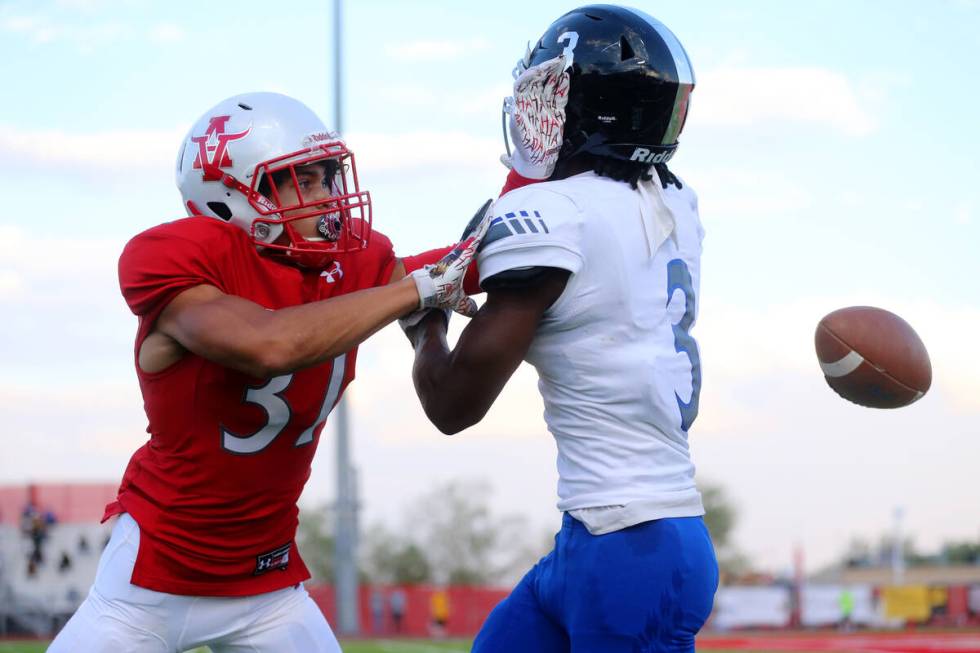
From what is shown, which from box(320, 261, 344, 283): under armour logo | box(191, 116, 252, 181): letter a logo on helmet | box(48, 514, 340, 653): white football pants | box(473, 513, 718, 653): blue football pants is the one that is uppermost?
box(191, 116, 252, 181): letter a logo on helmet

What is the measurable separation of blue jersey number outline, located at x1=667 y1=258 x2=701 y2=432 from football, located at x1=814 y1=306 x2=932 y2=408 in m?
0.48

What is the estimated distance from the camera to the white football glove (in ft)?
9.85

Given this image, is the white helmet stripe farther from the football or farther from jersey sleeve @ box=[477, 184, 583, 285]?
the football

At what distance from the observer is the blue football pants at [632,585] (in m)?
2.74

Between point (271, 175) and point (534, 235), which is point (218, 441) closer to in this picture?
point (271, 175)

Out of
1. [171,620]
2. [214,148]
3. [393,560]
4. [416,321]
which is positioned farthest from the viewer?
[393,560]

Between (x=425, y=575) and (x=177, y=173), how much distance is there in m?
Answer: 47.5

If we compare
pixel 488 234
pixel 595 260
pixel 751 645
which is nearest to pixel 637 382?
pixel 595 260

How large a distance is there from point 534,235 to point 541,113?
0.45 m

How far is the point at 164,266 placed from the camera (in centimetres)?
311

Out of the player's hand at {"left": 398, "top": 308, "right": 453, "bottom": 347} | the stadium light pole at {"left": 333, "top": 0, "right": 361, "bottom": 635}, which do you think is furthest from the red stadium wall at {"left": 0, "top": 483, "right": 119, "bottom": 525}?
the player's hand at {"left": 398, "top": 308, "right": 453, "bottom": 347}

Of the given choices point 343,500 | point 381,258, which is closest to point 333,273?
point 381,258

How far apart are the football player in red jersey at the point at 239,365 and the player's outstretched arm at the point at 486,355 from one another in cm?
29

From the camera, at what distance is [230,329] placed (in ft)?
9.88
